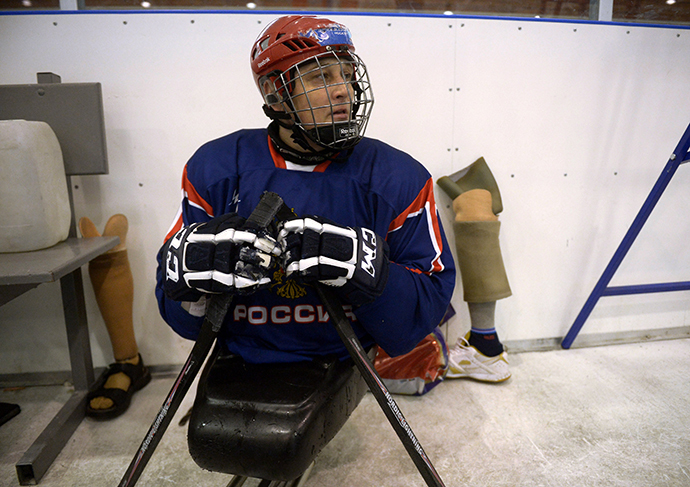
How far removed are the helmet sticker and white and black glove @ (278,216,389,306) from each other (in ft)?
1.50

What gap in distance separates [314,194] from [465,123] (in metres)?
1.10

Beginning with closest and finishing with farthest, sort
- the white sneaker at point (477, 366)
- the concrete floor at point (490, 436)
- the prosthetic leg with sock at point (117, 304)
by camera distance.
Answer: the concrete floor at point (490, 436), the prosthetic leg with sock at point (117, 304), the white sneaker at point (477, 366)

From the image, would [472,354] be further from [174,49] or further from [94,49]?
[94,49]

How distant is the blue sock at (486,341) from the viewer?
191cm

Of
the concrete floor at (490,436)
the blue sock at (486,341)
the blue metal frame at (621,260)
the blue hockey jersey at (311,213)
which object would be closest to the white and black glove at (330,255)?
the blue hockey jersey at (311,213)

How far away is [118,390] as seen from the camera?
1733mm

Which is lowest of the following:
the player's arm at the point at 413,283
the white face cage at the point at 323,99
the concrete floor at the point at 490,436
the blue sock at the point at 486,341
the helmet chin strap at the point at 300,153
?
the concrete floor at the point at 490,436

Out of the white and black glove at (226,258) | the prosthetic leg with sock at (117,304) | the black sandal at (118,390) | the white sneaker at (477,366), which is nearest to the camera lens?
the white and black glove at (226,258)

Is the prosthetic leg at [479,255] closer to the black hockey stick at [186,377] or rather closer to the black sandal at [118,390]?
the black hockey stick at [186,377]

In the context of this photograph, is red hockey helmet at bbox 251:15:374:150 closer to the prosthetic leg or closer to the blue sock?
the prosthetic leg

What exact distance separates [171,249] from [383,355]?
1.11 m

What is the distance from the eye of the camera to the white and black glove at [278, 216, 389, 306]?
2.86 feet

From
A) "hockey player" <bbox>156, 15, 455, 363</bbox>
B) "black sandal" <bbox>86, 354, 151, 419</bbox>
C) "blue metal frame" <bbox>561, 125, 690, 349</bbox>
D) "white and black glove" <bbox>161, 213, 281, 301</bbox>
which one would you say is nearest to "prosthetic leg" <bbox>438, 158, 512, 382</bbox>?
"blue metal frame" <bbox>561, 125, 690, 349</bbox>

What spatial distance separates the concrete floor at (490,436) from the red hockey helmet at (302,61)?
103 centimetres
